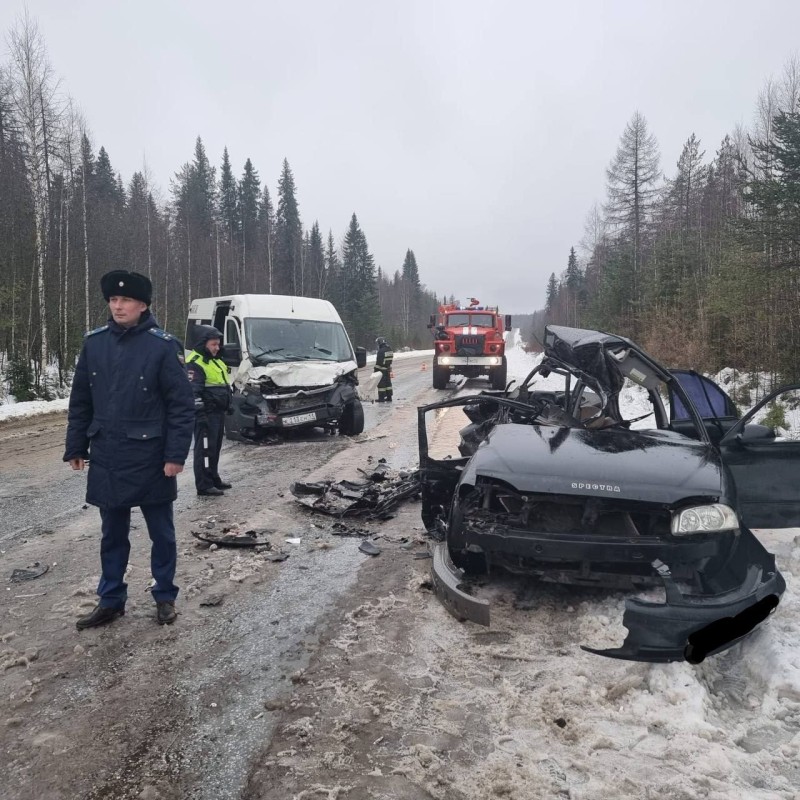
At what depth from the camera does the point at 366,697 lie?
2.71 metres

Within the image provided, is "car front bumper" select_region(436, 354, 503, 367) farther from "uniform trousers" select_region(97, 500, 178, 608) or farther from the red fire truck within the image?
"uniform trousers" select_region(97, 500, 178, 608)

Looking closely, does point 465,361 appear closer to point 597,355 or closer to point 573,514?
point 597,355

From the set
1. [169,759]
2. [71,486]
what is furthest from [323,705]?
[71,486]

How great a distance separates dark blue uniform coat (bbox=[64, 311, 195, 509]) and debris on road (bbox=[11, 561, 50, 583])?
4.20 ft

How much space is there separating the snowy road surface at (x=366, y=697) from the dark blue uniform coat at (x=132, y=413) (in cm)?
84

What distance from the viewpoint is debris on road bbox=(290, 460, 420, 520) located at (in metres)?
5.68

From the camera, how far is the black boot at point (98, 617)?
3.42 metres

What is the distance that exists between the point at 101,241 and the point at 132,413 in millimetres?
27203

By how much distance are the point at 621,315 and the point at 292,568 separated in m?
27.4

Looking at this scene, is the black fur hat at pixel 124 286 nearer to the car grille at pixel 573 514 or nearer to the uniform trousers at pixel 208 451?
the car grille at pixel 573 514

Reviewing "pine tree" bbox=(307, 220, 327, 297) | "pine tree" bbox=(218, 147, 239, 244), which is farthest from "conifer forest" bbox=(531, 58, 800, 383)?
"pine tree" bbox=(218, 147, 239, 244)

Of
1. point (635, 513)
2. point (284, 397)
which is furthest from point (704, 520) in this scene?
point (284, 397)

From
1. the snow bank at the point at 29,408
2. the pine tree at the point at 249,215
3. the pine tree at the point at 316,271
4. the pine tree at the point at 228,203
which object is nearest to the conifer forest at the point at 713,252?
the snow bank at the point at 29,408

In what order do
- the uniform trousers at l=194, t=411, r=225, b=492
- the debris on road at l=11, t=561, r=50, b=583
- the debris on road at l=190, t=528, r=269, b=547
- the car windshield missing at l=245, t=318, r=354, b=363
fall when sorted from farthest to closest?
the car windshield missing at l=245, t=318, r=354, b=363 < the uniform trousers at l=194, t=411, r=225, b=492 < the debris on road at l=190, t=528, r=269, b=547 < the debris on road at l=11, t=561, r=50, b=583
